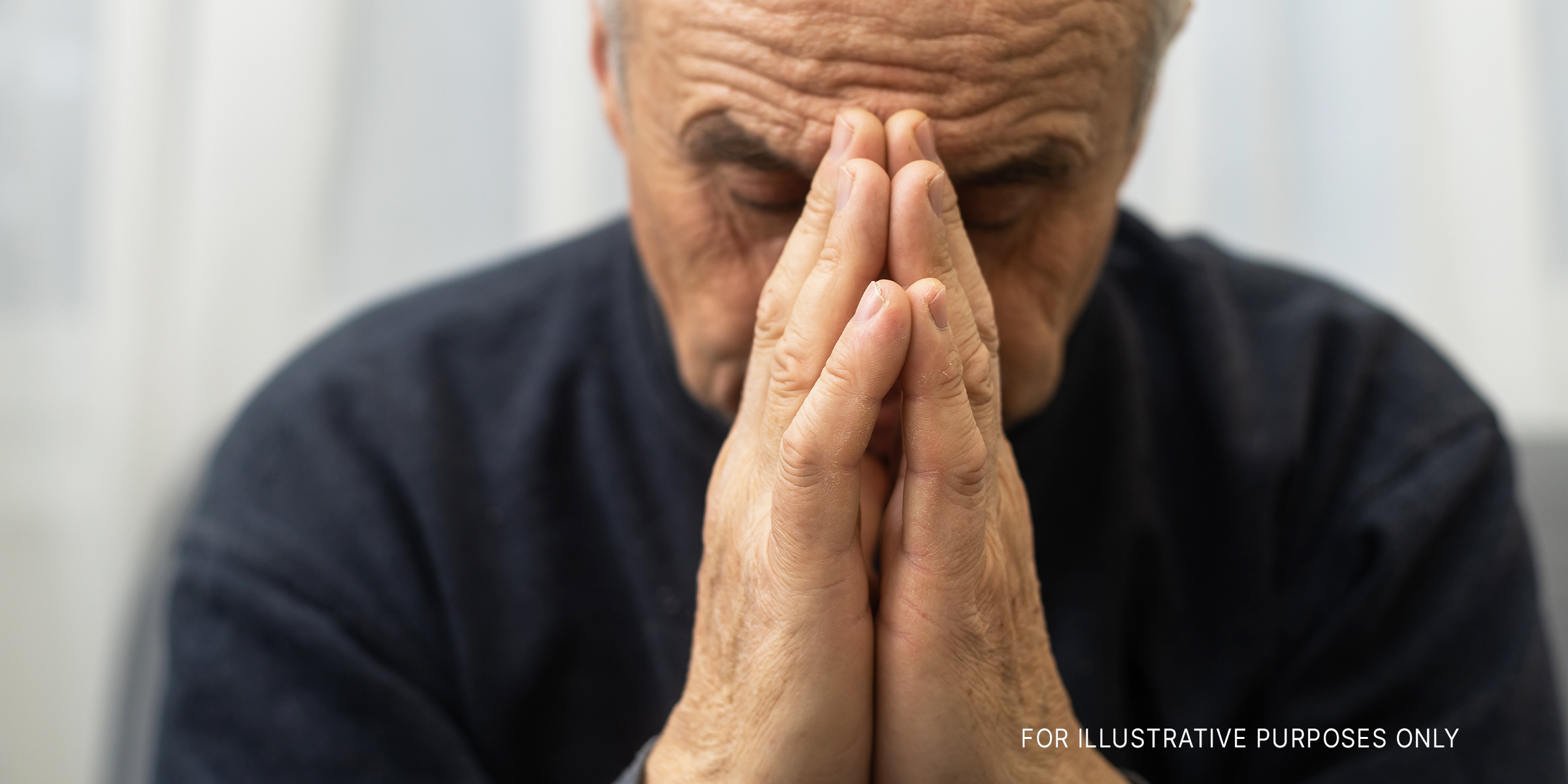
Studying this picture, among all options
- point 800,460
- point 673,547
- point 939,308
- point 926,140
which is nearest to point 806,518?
point 800,460

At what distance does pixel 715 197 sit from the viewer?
711 mm

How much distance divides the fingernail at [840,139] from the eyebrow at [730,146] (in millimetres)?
42

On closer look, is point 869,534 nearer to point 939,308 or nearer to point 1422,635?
point 939,308

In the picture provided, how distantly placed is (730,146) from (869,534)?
0.93 ft

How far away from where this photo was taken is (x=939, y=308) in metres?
0.55

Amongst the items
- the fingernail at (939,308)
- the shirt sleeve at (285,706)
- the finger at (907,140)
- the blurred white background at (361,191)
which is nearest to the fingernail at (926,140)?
the finger at (907,140)

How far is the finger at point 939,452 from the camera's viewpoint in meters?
0.55

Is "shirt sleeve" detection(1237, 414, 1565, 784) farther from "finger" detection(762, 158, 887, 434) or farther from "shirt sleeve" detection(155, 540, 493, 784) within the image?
"shirt sleeve" detection(155, 540, 493, 784)

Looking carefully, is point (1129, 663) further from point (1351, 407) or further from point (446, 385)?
point (446, 385)

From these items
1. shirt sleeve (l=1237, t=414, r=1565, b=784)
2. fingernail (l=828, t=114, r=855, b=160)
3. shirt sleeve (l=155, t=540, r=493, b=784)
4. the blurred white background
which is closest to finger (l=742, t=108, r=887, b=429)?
fingernail (l=828, t=114, r=855, b=160)

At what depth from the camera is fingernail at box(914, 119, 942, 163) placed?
2.01ft

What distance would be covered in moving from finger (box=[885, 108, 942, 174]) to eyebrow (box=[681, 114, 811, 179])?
0.07 m

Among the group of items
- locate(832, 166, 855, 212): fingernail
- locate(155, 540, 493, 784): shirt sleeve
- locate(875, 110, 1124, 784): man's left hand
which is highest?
locate(832, 166, 855, 212): fingernail

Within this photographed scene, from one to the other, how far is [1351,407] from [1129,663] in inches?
Result: 13.3
